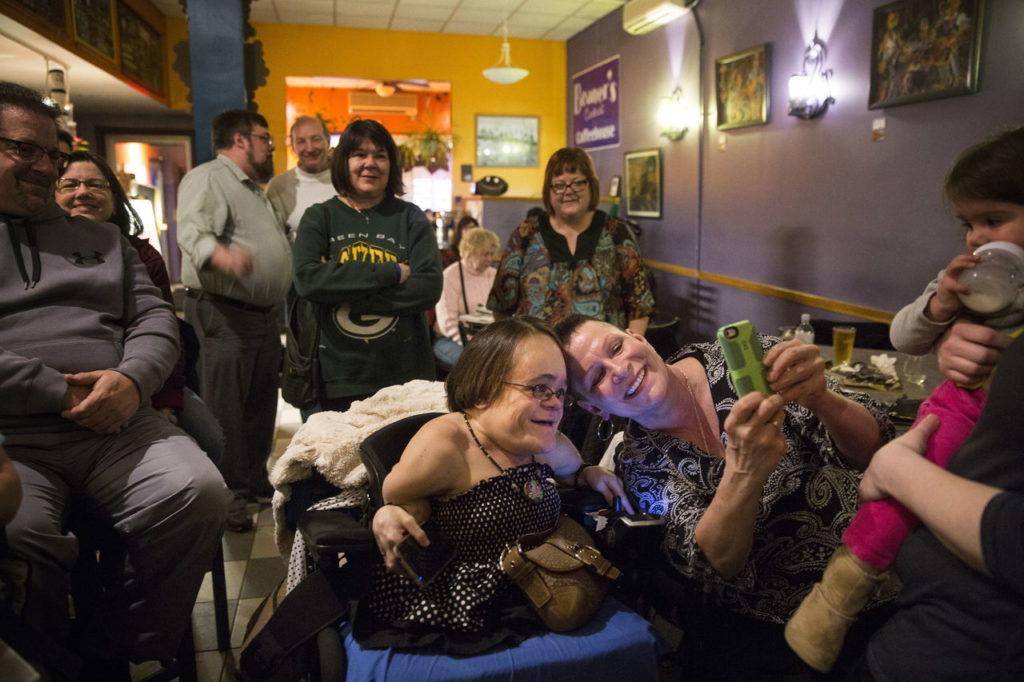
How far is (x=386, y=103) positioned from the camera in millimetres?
11086

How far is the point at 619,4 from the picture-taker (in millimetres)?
7812

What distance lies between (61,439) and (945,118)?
4.23m

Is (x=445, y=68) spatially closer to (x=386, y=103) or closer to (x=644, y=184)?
(x=386, y=103)

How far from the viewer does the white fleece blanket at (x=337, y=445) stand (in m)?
1.73

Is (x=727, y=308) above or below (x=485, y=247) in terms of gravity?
below

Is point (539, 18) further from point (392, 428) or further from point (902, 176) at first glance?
point (392, 428)

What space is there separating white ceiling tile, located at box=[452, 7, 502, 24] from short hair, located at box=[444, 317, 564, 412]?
7.50 meters

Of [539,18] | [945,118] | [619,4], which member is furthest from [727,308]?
[539,18]

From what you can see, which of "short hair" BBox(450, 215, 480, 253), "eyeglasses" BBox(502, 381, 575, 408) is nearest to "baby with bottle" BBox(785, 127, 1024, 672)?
"eyeglasses" BBox(502, 381, 575, 408)

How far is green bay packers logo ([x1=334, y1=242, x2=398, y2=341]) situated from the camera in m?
2.72

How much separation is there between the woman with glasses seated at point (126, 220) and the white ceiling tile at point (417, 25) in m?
6.90

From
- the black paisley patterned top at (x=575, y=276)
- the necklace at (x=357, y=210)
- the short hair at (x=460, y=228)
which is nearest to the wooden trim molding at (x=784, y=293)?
the black paisley patterned top at (x=575, y=276)

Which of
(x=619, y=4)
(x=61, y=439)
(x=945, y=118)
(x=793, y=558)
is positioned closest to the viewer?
(x=793, y=558)

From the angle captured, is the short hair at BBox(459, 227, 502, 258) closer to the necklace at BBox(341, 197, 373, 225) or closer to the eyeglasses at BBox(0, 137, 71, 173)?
the necklace at BBox(341, 197, 373, 225)
